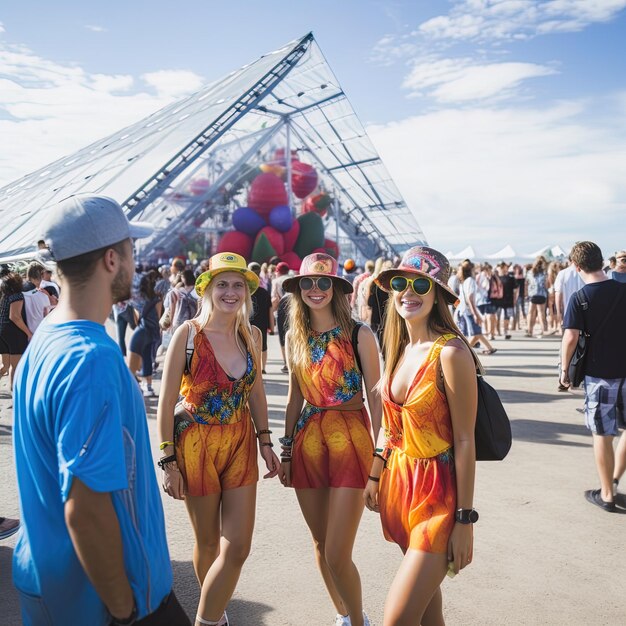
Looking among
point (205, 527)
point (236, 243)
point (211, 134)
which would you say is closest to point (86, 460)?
point (205, 527)

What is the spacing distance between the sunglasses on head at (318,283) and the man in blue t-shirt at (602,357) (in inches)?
95.2

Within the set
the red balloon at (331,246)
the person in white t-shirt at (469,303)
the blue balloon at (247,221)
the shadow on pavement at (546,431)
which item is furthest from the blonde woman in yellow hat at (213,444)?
the red balloon at (331,246)

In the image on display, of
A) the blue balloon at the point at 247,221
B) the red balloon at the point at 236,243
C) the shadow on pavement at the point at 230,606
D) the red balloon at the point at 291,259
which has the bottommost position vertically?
the shadow on pavement at the point at 230,606

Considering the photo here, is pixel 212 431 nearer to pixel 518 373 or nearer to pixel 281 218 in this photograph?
pixel 518 373

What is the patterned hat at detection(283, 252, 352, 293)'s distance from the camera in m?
3.27

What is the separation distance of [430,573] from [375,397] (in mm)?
1051

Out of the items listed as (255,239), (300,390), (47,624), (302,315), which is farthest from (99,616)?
(255,239)

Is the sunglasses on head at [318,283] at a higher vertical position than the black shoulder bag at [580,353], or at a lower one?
higher

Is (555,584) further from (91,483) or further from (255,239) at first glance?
(255,239)

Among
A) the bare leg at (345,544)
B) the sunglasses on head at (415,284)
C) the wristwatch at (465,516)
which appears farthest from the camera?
the bare leg at (345,544)

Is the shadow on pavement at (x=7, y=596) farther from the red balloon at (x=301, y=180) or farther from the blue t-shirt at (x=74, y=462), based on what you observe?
the red balloon at (x=301, y=180)

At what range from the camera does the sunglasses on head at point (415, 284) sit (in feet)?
8.06

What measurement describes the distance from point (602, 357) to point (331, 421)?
2612 millimetres

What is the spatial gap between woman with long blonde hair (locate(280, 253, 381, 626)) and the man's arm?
1.47 metres
